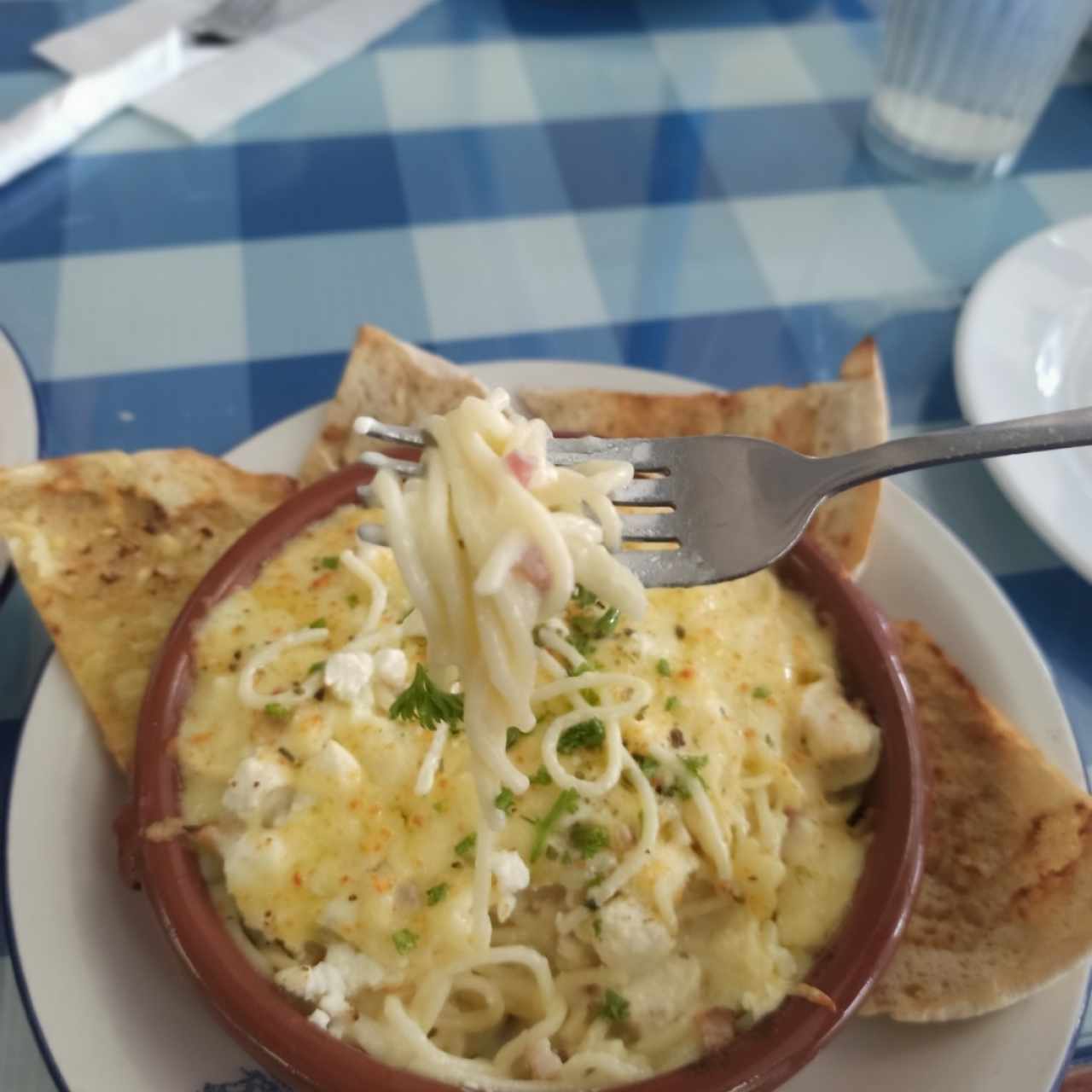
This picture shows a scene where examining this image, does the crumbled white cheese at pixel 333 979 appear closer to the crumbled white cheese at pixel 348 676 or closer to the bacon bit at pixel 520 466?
the crumbled white cheese at pixel 348 676

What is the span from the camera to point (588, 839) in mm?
1332

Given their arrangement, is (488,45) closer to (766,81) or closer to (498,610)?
(766,81)

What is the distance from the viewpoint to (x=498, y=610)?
111 cm

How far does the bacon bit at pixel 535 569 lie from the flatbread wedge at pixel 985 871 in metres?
0.70

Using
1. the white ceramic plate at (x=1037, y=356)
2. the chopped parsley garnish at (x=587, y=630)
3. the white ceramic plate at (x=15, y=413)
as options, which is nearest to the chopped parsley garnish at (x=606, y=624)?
the chopped parsley garnish at (x=587, y=630)

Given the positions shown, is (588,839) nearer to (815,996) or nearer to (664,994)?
(664,994)

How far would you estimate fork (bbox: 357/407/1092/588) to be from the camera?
4.15ft

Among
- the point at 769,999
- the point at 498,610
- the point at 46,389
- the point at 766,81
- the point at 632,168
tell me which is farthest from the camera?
the point at 766,81

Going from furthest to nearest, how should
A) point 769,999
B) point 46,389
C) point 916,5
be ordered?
point 916,5 < point 46,389 < point 769,999

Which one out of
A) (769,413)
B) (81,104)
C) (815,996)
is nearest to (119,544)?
(769,413)

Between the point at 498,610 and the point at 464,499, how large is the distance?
0.12 meters

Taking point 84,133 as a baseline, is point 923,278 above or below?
above

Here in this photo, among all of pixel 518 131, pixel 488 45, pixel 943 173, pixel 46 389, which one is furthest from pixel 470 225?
pixel 943 173

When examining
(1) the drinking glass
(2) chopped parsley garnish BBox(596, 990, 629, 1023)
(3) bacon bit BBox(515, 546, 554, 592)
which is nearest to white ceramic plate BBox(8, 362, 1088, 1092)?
(2) chopped parsley garnish BBox(596, 990, 629, 1023)
